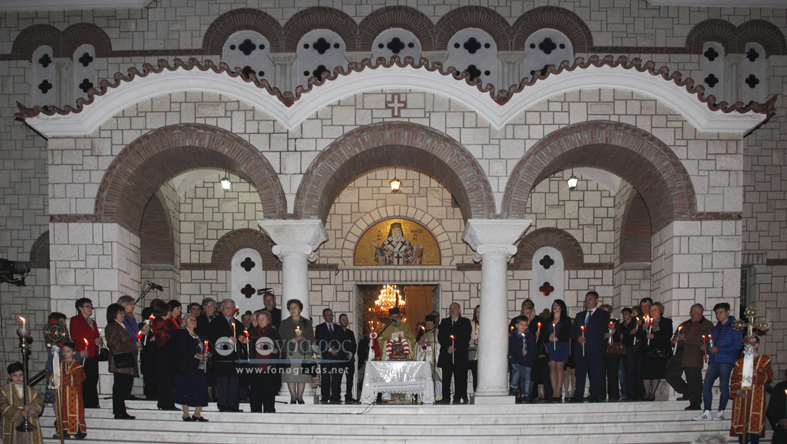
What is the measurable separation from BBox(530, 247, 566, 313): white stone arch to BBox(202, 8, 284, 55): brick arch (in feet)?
21.6

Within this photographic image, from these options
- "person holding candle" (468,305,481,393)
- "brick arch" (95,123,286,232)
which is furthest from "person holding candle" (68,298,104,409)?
"person holding candle" (468,305,481,393)

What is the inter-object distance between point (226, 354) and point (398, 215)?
6.27 meters

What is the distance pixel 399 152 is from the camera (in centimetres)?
1383

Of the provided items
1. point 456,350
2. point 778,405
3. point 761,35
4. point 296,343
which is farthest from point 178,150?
point 761,35

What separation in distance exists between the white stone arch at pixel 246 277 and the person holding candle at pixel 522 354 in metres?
6.04

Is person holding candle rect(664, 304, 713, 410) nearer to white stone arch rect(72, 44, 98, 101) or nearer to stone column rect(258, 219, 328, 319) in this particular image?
stone column rect(258, 219, 328, 319)

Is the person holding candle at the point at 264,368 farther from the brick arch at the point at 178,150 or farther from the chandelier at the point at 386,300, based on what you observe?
the chandelier at the point at 386,300

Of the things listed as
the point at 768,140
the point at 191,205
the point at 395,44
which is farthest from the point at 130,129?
the point at 768,140

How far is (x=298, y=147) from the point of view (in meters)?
13.4

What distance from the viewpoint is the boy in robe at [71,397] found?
10.4 meters

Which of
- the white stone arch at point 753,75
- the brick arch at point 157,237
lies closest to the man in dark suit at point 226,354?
the brick arch at point 157,237

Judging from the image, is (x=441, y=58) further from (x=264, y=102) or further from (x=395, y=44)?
(x=264, y=102)

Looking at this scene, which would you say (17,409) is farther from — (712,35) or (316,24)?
(712,35)

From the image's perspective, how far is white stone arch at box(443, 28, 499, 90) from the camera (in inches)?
644
